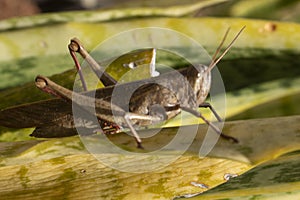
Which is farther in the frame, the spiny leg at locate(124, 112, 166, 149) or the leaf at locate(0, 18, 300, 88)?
the leaf at locate(0, 18, 300, 88)

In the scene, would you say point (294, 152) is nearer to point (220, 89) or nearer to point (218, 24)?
point (220, 89)

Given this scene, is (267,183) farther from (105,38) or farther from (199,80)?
(105,38)

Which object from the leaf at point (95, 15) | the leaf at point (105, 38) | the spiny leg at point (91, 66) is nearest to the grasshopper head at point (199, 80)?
the spiny leg at point (91, 66)

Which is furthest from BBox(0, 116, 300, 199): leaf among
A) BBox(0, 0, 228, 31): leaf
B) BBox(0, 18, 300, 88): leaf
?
BBox(0, 0, 228, 31): leaf

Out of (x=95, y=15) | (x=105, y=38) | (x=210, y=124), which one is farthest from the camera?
(x=95, y=15)

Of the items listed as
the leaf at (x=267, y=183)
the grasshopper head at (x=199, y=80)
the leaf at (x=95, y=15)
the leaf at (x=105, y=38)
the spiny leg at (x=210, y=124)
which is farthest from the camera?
the leaf at (x=95, y=15)

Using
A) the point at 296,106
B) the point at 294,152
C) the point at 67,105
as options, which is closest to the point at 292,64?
the point at 296,106

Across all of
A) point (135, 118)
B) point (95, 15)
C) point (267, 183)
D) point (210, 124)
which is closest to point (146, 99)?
point (135, 118)

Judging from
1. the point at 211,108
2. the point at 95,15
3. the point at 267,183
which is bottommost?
the point at 267,183

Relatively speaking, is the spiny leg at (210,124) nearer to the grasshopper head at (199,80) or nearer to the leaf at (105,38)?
the grasshopper head at (199,80)

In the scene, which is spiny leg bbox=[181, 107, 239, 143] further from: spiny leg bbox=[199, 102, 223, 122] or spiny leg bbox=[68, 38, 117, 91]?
spiny leg bbox=[68, 38, 117, 91]
